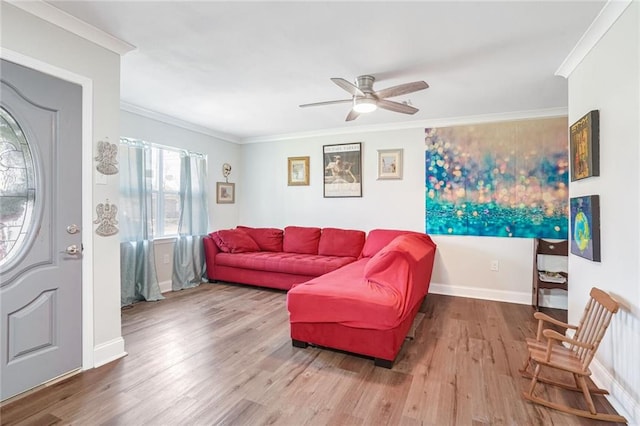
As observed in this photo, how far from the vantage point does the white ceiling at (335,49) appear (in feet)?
6.67

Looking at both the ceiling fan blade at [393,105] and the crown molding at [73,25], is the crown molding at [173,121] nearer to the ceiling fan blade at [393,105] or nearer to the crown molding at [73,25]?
the crown molding at [73,25]

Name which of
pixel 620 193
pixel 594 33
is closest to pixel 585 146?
pixel 620 193

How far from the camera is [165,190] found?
4.59m

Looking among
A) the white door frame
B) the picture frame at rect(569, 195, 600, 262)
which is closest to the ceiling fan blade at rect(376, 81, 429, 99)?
the picture frame at rect(569, 195, 600, 262)

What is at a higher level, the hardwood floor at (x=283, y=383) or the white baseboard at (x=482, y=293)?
the white baseboard at (x=482, y=293)

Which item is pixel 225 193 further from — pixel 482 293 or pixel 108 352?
pixel 482 293

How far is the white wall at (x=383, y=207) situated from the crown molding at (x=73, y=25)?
3247 millimetres

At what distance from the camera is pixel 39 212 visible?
2.08 m

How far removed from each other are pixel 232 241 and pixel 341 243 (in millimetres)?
1688

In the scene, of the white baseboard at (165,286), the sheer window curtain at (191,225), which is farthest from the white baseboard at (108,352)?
the sheer window curtain at (191,225)

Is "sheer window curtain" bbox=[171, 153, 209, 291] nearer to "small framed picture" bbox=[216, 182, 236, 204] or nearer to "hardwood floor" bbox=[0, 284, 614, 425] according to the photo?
"small framed picture" bbox=[216, 182, 236, 204]

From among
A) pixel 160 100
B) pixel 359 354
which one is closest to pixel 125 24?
pixel 160 100

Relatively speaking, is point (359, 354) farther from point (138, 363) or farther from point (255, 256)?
point (255, 256)

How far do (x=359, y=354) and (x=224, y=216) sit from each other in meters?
3.78
